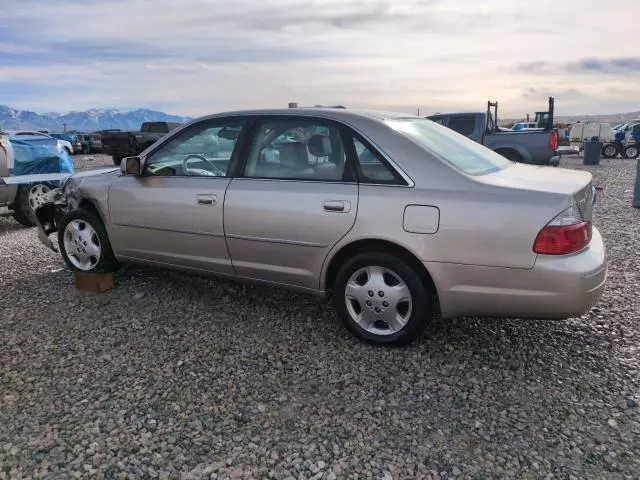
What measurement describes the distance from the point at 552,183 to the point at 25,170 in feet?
24.9

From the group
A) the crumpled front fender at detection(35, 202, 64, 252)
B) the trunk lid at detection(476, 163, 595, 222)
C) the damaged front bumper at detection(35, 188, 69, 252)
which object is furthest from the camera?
the crumpled front fender at detection(35, 202, 64, 252)

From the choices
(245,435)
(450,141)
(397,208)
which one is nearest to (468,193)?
(397,208)

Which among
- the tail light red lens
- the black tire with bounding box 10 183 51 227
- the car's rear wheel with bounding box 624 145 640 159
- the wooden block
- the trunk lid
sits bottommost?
the car's rear wheel with bounding box 624 145 640 159

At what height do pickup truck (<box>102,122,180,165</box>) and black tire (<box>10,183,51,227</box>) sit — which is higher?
pickup truck (<box>102,122,180,165</box>)

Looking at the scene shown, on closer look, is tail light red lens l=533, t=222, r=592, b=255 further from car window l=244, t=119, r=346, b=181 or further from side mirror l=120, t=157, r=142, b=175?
side mirror l=120, t=157, r=142, b=175

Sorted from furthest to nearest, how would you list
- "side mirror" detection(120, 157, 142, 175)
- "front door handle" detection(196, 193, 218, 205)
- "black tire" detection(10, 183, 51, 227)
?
"black tire" detection(10, 183, 51, 227) → "side mirror" detection(120, 157, 142, 175) → "front door handle" detection(196, 193, 218, 205)

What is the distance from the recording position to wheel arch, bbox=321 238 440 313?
3307 mm

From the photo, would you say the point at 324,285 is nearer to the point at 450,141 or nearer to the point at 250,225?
the point at 250,225

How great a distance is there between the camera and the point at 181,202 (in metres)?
4.09

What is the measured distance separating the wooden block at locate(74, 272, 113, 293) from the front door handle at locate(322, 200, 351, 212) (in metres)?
2.38

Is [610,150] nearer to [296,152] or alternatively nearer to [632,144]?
[632,144]

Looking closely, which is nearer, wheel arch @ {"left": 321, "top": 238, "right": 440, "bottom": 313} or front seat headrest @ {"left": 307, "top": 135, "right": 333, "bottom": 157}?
wheel arch @ {"left": 321, "top": 238, "right": 440, "bottom": 313}

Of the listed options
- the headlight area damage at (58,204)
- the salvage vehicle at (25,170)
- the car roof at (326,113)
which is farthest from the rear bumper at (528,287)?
the salvage vehicle at (25,170)

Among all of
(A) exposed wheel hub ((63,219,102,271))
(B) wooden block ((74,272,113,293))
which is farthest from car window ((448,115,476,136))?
(B) wooden block ((74,272,113,293))
